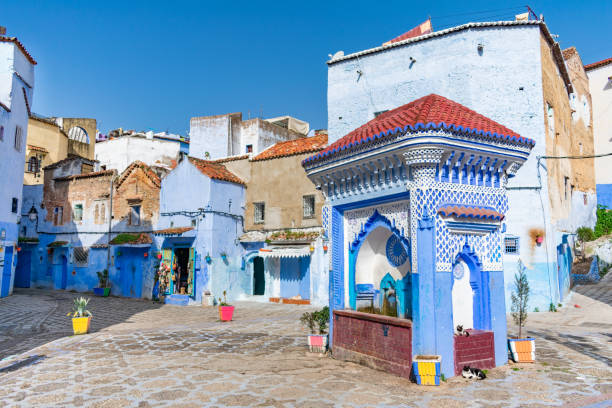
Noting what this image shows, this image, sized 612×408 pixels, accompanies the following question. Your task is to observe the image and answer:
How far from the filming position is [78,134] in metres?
37.8

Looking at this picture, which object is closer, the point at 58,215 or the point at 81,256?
the point at 81,256

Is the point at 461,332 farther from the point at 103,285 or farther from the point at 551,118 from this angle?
the point at 103,285

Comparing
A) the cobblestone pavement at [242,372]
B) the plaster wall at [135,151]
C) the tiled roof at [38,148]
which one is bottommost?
the cobblestone pavement at [242,372]

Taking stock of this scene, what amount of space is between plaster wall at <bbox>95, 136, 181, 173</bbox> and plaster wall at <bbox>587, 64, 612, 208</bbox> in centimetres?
2783

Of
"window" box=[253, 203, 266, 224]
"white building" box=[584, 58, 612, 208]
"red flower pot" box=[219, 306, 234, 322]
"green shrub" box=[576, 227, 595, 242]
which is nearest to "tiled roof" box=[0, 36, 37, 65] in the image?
"window" box=[253, 203, 266, 224]

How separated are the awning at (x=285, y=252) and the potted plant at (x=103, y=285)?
29.1 ft

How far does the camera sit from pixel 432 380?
24.4ft

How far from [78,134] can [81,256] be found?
1486 cm

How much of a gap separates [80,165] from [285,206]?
14.9 meters

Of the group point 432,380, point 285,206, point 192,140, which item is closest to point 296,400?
point 432,380

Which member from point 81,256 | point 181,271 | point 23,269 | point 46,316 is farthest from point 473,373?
point 23,269

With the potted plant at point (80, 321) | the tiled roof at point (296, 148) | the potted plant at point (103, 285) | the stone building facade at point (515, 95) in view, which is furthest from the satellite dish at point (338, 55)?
the potted plant at point (103, 285)

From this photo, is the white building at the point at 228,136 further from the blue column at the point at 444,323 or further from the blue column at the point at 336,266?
the blue column at the point at 444,323

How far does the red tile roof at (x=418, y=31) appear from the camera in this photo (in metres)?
20.4
